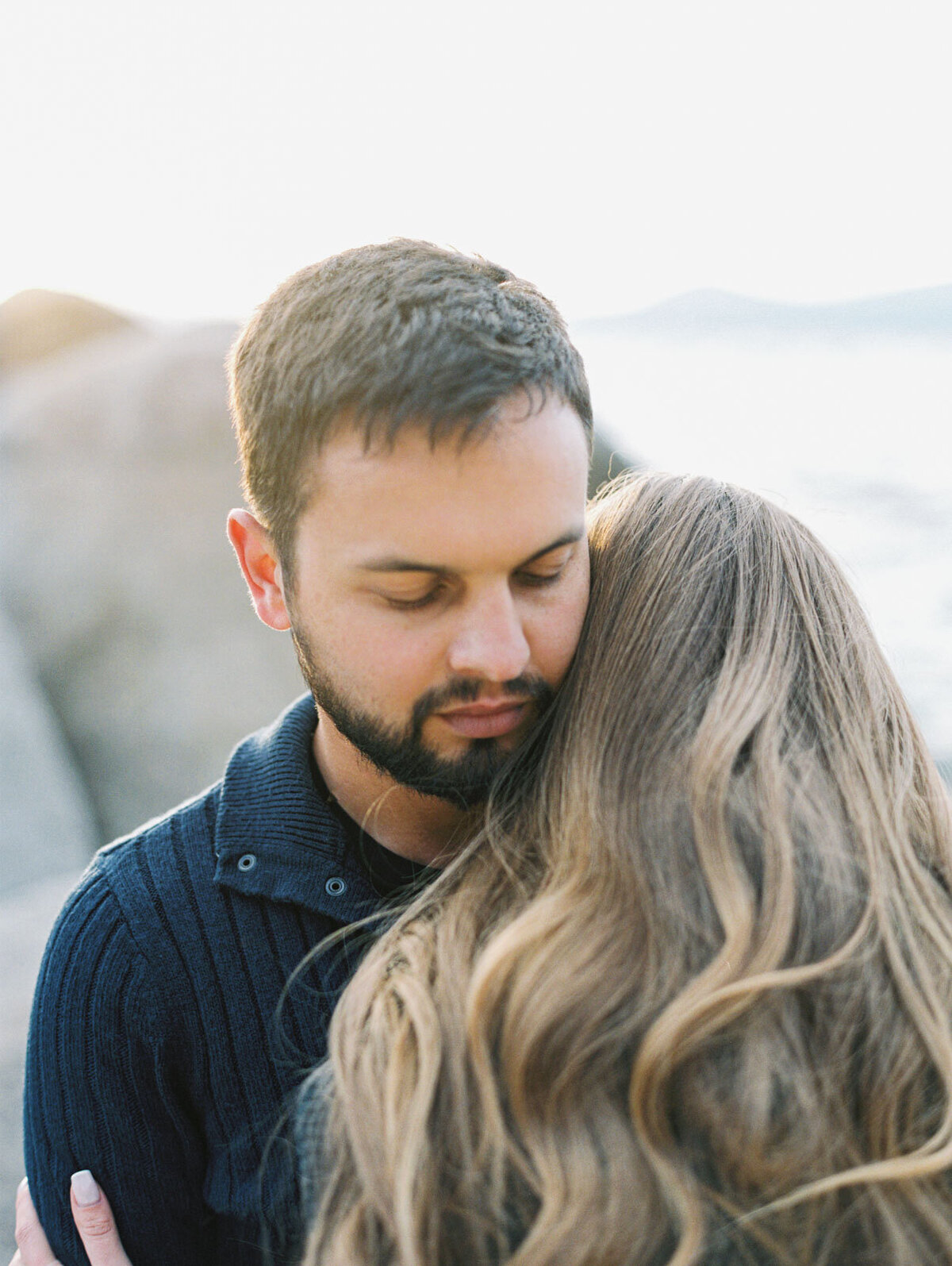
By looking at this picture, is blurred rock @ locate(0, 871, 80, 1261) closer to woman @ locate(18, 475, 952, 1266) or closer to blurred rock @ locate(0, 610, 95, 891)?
blurred rock @ locate(0, 610, 95, 891)

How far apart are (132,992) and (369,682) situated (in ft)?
1.78

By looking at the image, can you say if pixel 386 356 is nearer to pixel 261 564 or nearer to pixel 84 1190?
pixel 261 564

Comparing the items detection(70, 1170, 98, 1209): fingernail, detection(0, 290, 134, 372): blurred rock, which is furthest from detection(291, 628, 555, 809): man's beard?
detection(0, 290, 134, 372): blurred rock

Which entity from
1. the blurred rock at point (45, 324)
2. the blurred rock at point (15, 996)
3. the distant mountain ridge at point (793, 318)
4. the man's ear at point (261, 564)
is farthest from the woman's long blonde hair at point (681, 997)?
the distant mountain ridge at point (793, 318)

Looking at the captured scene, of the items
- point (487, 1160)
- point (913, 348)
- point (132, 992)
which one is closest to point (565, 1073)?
point (487, 1160)

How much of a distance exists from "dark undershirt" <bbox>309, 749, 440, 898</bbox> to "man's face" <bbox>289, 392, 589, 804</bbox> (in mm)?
167

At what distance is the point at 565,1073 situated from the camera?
1.07 m

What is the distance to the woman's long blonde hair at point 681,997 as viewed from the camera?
101 centimetres

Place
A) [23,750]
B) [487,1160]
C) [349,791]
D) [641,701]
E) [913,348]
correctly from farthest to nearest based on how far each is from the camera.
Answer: [913,348]
[23,750]
[349,791]
[641,701]
[487,1160]

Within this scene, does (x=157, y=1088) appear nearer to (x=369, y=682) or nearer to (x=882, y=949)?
(x=369, y=682)

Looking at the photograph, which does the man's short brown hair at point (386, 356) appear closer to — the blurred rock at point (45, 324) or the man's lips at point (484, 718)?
the man's lips at point (484, 718)

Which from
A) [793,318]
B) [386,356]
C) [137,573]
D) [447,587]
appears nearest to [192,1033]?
[447,587]

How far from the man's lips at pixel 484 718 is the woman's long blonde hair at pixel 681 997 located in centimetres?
7

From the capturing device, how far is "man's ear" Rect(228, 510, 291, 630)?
63.9 inches
